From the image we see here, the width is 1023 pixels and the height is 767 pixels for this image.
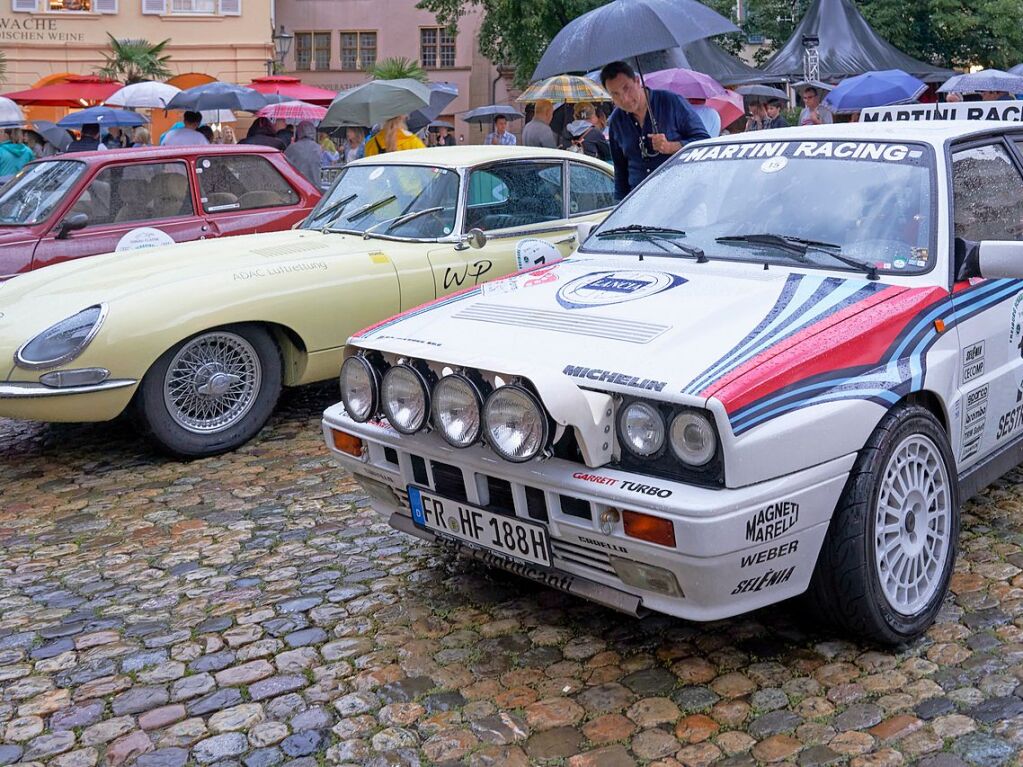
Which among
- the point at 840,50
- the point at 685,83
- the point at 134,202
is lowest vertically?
the point at 134,202

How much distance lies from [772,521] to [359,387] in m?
1.53

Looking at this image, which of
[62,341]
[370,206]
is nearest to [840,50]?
[370,206]

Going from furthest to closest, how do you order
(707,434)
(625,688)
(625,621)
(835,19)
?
(835,19) → (625,621) → (625,688) → (707,434)

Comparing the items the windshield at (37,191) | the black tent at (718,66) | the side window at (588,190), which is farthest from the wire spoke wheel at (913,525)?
the black tent at (718,66)

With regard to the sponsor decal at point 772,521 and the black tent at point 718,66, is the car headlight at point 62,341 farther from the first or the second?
the black tent at point 718,66

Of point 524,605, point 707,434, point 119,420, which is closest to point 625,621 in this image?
point 524,605

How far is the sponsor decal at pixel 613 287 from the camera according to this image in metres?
4.00

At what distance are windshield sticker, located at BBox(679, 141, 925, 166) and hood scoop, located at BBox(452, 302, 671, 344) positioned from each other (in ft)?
3.95

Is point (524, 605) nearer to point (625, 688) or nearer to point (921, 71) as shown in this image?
point (625, 688)

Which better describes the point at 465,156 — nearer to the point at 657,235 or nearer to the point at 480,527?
the point at 657,235

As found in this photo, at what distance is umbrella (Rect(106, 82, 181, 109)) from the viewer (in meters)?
17.3

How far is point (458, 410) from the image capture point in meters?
3.55

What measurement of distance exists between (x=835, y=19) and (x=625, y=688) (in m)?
23.8

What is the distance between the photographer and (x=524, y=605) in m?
4.15
